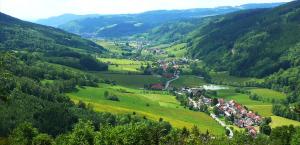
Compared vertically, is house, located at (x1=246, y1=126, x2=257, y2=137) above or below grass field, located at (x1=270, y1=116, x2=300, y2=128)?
above

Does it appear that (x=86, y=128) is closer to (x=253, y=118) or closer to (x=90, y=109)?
(x=90, y=109)

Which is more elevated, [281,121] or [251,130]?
[251,130]

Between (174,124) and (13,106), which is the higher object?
(13,106)

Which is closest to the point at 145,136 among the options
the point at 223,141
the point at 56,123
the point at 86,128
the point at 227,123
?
the point at 86,128

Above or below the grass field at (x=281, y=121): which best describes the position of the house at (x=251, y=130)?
above

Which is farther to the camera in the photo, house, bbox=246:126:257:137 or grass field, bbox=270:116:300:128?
grass field, bbox=270:116:300:128

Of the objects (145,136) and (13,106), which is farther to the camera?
(13,106)


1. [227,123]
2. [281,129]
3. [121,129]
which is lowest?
[227,123]

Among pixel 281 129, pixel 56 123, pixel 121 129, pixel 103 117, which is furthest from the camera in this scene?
pixel 103 117

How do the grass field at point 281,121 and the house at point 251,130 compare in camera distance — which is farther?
the grass field at point 281,121

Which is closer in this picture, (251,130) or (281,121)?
(251,130)

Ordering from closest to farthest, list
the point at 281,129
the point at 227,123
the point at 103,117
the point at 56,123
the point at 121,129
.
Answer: the point at 121,129, the point at 281,129, the point at 56,123, the point at 103,117, the point at 227,123
